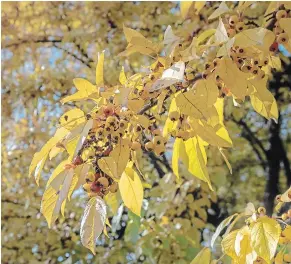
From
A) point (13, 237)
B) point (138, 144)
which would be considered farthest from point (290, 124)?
point (138, 144)

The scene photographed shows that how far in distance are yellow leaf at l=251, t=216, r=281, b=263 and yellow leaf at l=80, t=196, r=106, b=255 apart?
0.55 feet

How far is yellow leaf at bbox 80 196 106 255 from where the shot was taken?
0.56m

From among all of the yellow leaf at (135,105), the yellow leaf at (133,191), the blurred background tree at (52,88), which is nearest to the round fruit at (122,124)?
the yellow leaf at (135,105)

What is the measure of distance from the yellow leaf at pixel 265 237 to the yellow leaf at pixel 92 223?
0.17 metres

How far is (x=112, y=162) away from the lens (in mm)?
573

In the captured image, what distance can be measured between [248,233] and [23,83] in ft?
5.84

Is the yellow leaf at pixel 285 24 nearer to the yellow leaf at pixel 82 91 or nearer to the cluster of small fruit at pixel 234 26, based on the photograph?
the cluster of small fruit at pixel 234 26

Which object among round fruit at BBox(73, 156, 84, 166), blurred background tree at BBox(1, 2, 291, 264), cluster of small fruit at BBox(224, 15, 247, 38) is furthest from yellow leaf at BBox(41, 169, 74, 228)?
blurred background tree at BBox(1, 2, 291, 264)

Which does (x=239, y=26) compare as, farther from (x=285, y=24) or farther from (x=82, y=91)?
(x=82, y=91)

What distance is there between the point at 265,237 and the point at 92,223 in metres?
0.19

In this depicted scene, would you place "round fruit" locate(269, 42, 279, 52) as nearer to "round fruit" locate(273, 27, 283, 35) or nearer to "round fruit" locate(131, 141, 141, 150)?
"round fruit" locate(273, 27, 283, 35)

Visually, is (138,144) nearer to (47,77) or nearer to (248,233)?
(248,233)

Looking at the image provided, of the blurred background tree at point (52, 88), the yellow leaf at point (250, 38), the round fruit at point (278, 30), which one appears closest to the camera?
the yellow leaf at point (250, 38)

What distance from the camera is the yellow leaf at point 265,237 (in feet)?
1.93
